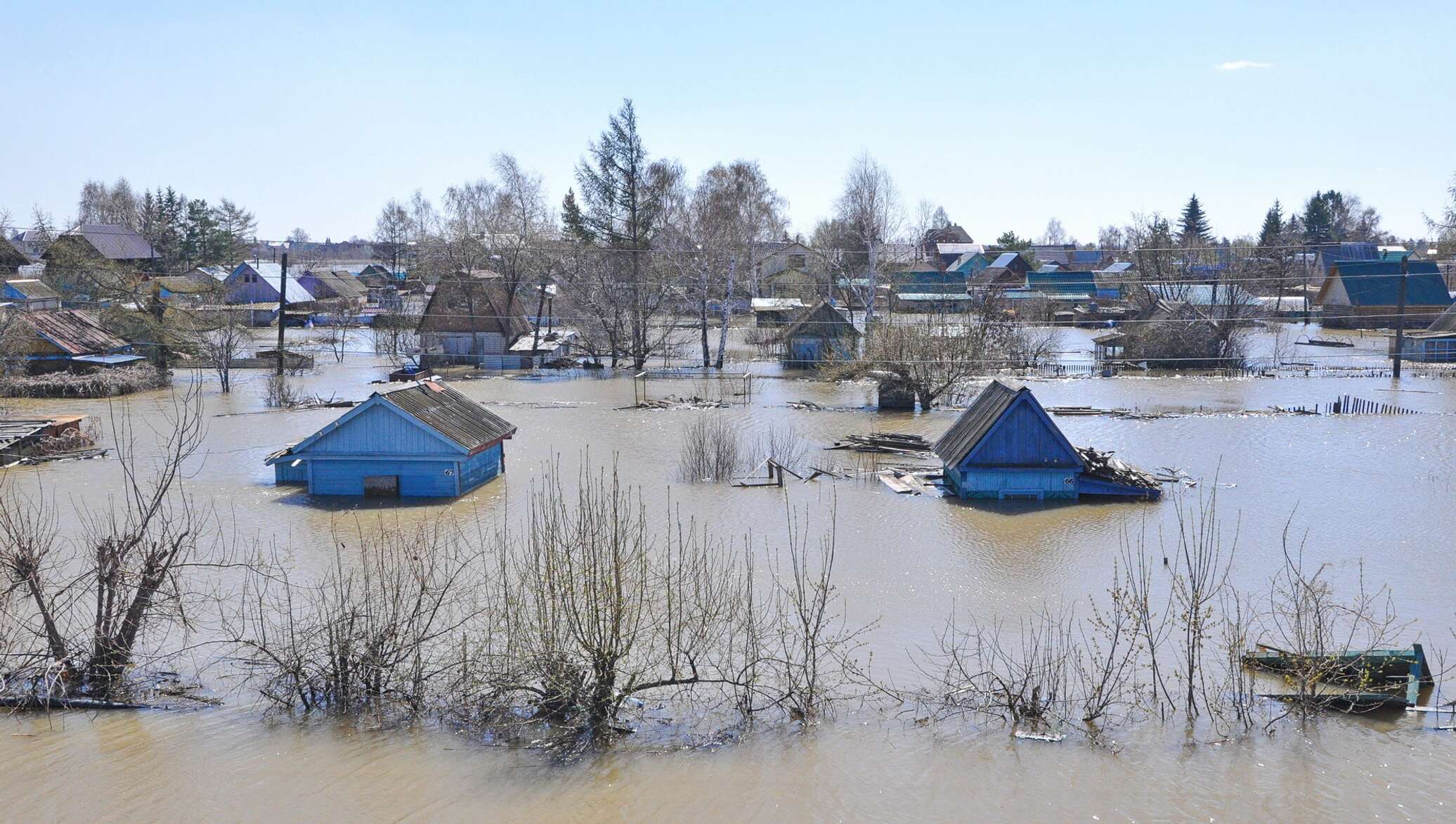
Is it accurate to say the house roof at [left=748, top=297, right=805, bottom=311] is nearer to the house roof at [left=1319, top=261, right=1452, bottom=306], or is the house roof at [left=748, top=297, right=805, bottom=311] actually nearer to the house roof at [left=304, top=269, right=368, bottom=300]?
the house roof at [left=304, top=269, right=368, bottom=300]

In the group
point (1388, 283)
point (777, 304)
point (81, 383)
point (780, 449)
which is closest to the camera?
point (780, 449)

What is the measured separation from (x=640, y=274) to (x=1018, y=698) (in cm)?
3990

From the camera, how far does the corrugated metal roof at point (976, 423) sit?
20953 mm

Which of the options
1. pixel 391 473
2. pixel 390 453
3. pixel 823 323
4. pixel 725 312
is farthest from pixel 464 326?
pixel 390 453

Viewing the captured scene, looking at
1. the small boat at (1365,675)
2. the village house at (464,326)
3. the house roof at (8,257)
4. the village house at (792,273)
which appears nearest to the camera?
the small boat at (1365,675)

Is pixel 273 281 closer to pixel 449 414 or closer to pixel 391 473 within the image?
pixel 449 414

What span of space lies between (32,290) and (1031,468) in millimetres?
56911

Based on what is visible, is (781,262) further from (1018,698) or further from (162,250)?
(1018,698)

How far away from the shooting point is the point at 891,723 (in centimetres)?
1066

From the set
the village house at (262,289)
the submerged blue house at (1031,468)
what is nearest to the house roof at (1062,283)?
the village house at (262,289)

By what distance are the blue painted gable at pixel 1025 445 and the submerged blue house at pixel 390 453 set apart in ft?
31.8

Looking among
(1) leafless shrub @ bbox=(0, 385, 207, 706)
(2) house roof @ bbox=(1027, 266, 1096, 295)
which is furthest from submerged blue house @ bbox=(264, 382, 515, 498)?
(2) house roof @ bbox=(1027, 266, 1096, 295)

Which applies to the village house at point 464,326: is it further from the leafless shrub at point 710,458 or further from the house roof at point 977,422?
the house roof at point 977,422

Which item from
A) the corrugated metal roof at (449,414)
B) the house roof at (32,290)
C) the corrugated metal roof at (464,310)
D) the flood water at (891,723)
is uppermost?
the house roof at (32,290)
